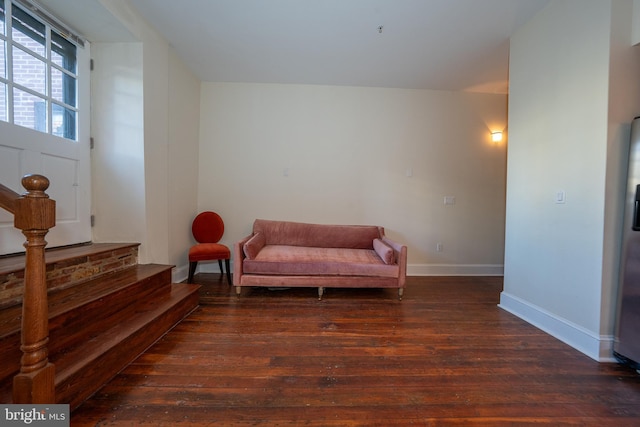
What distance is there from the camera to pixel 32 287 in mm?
1011

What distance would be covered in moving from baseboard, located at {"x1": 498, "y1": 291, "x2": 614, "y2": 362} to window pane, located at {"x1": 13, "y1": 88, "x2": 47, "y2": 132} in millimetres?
4484

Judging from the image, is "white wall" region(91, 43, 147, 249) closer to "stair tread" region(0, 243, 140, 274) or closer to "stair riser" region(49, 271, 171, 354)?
"stair tread" region(0, 243, 140, 274)

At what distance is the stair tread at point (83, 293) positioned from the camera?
127 cm

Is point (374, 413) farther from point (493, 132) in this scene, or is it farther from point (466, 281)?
point (493, 132)

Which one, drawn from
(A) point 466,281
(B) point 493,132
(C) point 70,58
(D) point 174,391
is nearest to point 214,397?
(D) point 174,391

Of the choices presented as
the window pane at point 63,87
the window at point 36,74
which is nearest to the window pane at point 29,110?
the window at point 36,74

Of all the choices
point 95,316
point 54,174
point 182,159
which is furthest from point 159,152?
point 95,316

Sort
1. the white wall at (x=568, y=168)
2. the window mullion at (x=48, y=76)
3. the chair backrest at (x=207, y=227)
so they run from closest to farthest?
the white wall at (x=568, y=168) → the window mullion at (x=48, y=76) → the chair backrest at (x=207, y=227)

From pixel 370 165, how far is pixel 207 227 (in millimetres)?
2492

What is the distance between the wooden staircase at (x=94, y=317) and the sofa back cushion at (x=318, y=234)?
128cm

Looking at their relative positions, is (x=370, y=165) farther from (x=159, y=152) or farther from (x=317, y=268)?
(x=159, y=152)

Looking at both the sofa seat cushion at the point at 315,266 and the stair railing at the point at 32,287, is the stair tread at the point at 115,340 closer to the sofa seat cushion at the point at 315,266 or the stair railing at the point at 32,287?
the stair railing at the point at 32,287

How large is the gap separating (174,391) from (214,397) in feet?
0.77

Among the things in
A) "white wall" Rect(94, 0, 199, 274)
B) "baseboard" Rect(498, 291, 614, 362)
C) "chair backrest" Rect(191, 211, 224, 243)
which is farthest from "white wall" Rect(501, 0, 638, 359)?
"white wall" Rect(94, 0, 199, 274)
